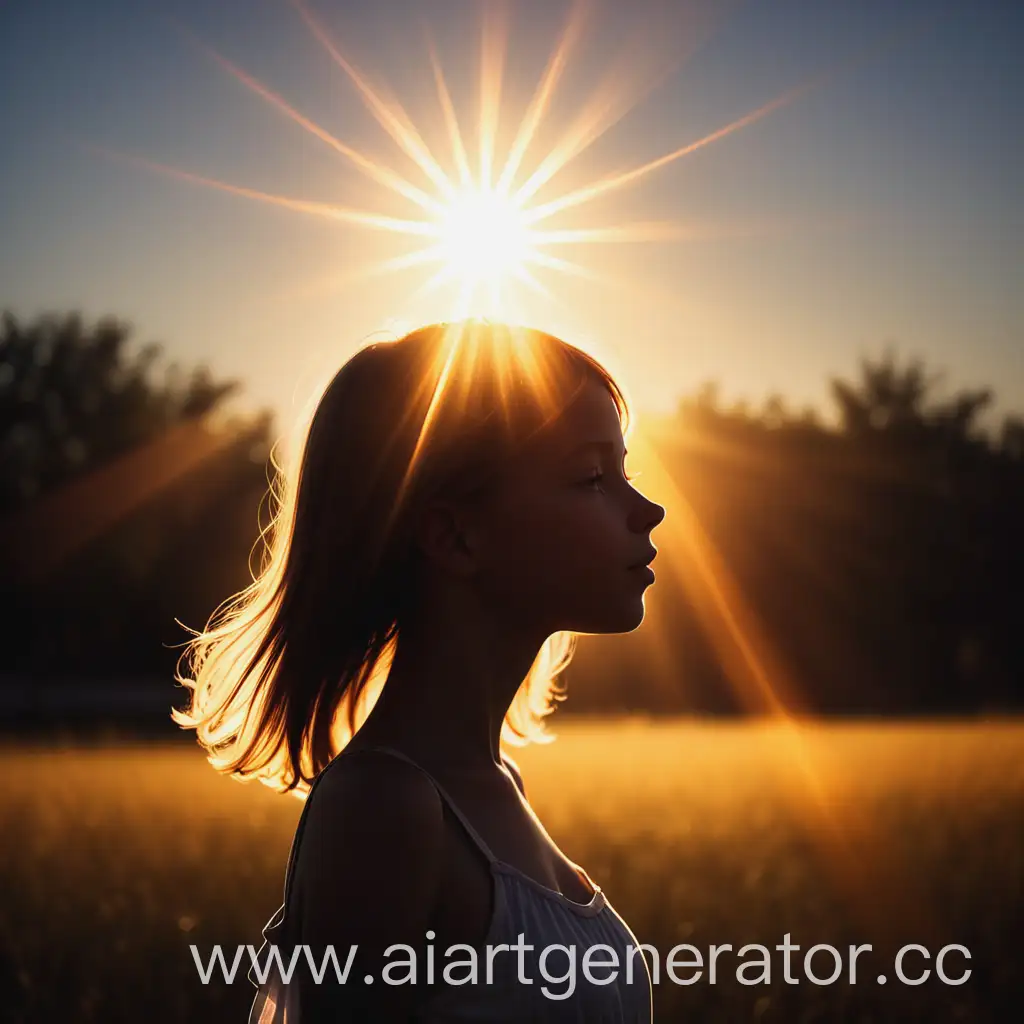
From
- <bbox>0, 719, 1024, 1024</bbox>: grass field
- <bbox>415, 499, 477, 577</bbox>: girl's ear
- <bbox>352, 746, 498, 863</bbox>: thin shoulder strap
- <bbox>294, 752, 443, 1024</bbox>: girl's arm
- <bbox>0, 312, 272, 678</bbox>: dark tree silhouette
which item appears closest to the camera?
<bbox>294, 752, 443, 1024</bbox>: girl's arm

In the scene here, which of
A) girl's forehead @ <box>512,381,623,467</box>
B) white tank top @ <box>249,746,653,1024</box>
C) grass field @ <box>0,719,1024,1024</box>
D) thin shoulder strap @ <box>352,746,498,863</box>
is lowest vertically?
white tank top @ <box>249,746,653,1024</box>

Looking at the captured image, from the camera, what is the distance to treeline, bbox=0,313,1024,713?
4069cm

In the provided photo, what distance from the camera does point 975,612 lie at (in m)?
47.5

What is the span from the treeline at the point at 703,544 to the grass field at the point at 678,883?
106ft

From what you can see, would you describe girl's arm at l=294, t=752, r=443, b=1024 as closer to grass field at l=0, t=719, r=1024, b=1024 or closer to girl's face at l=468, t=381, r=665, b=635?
girl's face at l=468, t=381, r=665, b=635

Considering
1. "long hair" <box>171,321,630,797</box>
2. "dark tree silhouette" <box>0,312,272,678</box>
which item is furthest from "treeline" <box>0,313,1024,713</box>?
"long hair" <box>171,321,630,797</box>

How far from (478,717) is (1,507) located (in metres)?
42.1

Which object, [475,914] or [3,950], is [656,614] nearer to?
[3,950]

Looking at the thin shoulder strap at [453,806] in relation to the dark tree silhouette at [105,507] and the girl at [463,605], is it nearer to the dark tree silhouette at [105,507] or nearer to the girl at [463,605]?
the girl at [463,605]

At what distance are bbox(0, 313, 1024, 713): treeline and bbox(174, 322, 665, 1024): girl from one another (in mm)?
39103

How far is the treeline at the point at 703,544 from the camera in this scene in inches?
1602

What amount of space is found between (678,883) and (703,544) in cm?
4515

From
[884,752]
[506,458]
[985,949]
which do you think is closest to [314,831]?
[506,458]

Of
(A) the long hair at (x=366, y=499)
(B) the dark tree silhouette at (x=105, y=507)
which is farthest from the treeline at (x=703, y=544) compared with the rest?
(A) the long hair at (x=366, y=499)
